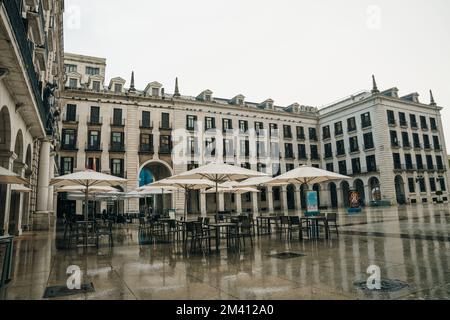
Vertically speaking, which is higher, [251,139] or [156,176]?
[251,139]

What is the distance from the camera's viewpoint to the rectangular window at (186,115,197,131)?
1463 inches

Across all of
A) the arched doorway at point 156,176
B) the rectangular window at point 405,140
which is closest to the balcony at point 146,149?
the arched doorway at point 156,176

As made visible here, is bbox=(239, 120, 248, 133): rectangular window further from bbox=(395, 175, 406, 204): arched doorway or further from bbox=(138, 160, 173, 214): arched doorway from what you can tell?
bbox=(395, 175, 406, 204): arched doorway

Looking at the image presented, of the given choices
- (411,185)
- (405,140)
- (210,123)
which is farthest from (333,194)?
(210,123)

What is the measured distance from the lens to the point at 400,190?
39344mm

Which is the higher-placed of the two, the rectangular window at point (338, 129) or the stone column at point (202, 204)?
the rectangular window at point (338, 129)

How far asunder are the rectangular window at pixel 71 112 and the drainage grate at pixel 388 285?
1320 inches

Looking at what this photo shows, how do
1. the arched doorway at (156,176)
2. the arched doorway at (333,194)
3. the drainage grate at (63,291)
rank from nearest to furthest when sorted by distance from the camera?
the drainage grate at (63,291) < the arched doorway at (156,176) < the arched doorway at (333,194)

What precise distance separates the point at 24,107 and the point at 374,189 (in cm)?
3817

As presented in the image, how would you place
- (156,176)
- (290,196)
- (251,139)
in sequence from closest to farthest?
(156,176), (251,139), (290,196)

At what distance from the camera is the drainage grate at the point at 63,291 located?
4598 millimetres

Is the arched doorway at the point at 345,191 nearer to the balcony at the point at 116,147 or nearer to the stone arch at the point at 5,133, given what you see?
the balcony at the point at 116,147

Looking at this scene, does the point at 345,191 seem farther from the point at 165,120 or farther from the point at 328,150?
the point at 165,120
